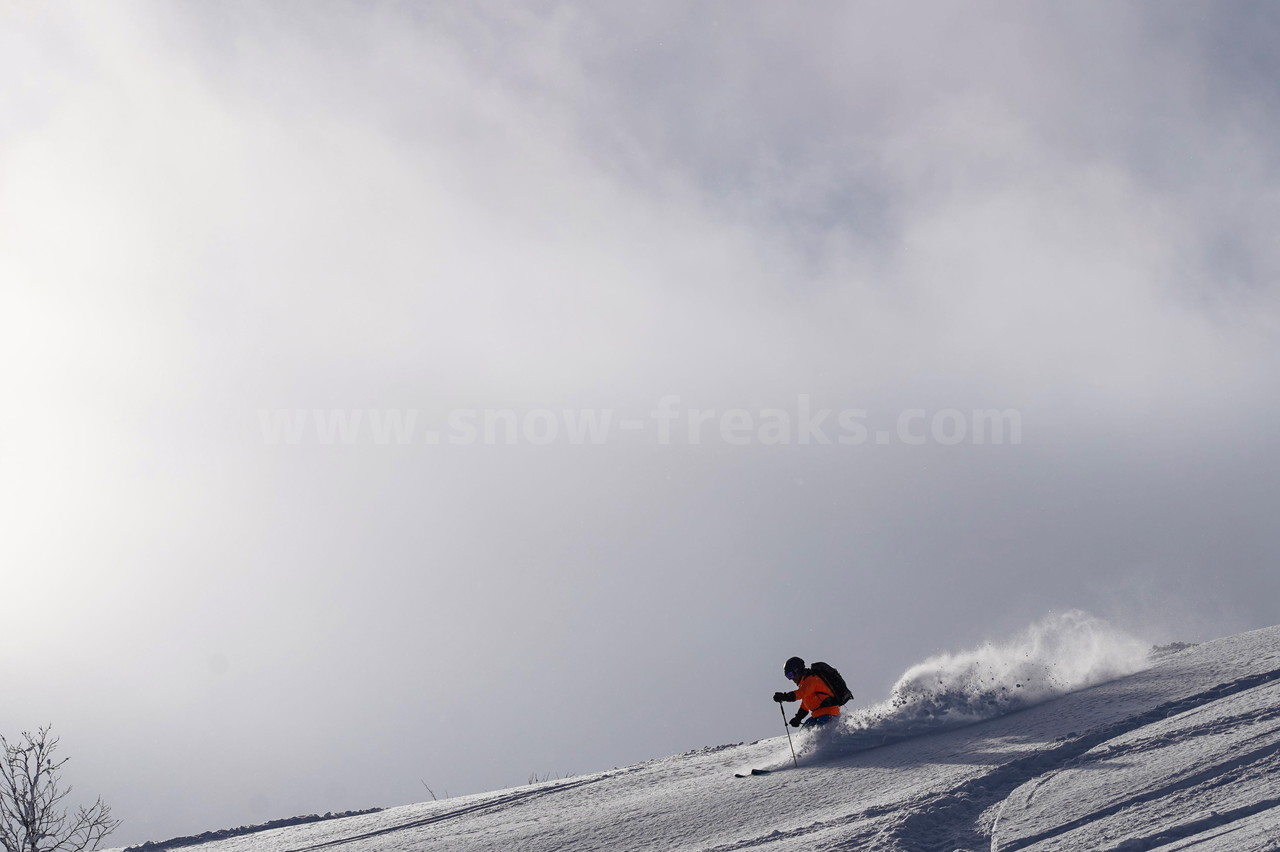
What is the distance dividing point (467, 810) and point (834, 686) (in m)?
5.18

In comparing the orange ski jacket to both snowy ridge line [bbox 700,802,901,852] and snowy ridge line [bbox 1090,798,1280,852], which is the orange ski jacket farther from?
snowy ridge line [bbox 1090,798,1280,852]

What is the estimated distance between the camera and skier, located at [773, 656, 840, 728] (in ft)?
40.4

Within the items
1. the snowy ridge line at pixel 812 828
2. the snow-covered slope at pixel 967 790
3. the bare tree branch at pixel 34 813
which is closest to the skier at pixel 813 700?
the snow-covered slope at pixel 967 790

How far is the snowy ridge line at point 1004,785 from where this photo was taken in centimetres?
797

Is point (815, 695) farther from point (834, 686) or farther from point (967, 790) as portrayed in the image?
point (967, 790)

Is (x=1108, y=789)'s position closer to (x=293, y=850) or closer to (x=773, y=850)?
(x=773, y=850)

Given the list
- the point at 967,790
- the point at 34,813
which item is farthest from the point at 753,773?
the point at 34,813

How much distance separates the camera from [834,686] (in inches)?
486

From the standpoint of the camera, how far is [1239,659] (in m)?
12.1

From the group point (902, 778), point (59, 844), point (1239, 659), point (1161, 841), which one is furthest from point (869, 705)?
point (59, 844)

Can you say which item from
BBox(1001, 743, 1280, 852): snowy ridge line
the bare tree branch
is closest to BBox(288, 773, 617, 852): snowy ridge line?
the bare tree branch

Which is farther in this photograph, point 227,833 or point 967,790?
point 227,833

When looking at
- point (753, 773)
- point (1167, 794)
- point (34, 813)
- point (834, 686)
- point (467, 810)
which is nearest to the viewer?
point (1167, 794)

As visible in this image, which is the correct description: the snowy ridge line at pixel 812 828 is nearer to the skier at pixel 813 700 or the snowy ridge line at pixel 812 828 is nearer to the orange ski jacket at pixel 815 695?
the skier at pixel 813 700
